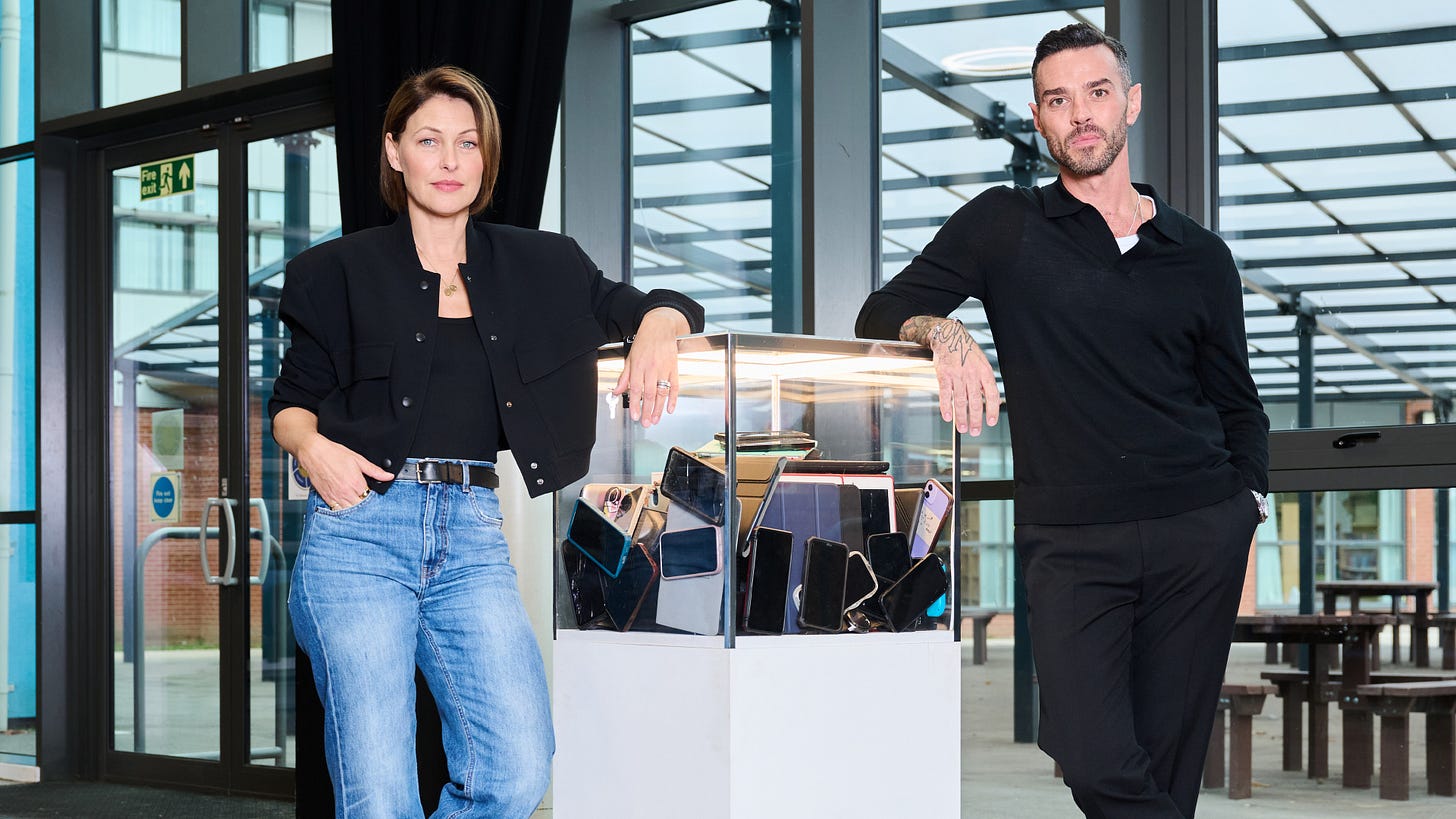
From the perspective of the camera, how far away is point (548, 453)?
238 centimetres

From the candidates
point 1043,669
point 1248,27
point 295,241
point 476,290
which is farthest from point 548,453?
point 295,241

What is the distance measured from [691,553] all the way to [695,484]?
11 cm

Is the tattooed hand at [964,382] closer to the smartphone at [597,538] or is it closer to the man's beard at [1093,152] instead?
the man's beard at [1093,152]

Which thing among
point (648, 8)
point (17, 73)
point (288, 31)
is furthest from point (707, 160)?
point (17, 73)

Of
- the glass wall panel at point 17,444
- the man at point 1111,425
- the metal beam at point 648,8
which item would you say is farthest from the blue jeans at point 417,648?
the glass wall panel at point 17,444

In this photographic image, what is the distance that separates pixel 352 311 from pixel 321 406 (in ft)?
0.52

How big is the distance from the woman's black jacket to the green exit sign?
3418 mm

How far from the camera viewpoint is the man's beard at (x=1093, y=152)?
7.82 feet

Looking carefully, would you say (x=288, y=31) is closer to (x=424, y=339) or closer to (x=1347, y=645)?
(x=424, y=339)

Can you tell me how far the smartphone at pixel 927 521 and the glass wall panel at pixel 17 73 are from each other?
4.73m

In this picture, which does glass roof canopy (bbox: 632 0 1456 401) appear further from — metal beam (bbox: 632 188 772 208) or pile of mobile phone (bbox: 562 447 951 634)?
pile of mobile phone (bbox: 562 447 951 634)

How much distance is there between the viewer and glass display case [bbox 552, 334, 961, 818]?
7.56ft

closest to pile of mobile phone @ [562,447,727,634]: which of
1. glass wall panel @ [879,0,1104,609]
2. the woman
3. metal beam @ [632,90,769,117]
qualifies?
the woman

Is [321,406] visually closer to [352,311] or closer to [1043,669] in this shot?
[352,311]
